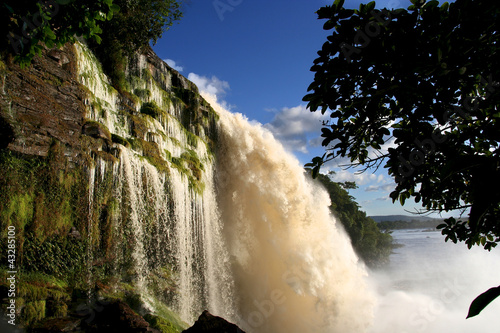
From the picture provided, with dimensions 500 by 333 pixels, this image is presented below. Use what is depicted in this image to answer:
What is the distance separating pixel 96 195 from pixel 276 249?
33.8ft

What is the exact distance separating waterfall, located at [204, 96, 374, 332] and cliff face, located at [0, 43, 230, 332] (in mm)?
2889

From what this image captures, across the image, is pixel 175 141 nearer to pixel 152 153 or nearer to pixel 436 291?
pixel 152 153

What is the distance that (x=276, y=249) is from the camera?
1539 cm

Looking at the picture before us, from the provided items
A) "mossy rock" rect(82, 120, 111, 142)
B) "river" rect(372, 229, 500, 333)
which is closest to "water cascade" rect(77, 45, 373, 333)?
"mossy rock" rect(82, 120, 111, 142)

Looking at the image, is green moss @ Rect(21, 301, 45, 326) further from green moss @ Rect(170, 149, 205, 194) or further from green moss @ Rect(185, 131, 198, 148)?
green moss @ Rect(185, 131, 198, 148)

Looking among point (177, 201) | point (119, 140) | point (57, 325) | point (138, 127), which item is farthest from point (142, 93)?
point (57, 325)

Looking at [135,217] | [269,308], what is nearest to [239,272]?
[269,308]

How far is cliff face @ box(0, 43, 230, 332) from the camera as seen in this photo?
5777 millimetres

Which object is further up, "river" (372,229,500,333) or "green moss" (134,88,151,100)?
"green moss" (134,88,151,100)

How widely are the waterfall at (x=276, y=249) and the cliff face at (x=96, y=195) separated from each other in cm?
289

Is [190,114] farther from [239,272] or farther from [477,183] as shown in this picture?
[477,183]

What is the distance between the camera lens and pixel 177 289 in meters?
10.0

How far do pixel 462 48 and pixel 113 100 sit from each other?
997cm

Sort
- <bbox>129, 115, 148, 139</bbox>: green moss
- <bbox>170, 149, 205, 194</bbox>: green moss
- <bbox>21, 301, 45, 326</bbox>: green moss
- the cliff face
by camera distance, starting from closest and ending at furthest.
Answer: <bbox>21, 301, 45, 326</bbox>: green moss < the cliff face < <bbox>129, 115, 148, 139</bbox>: green moss < <bbox>170, 149, 205, 194</bbox>: green moss
